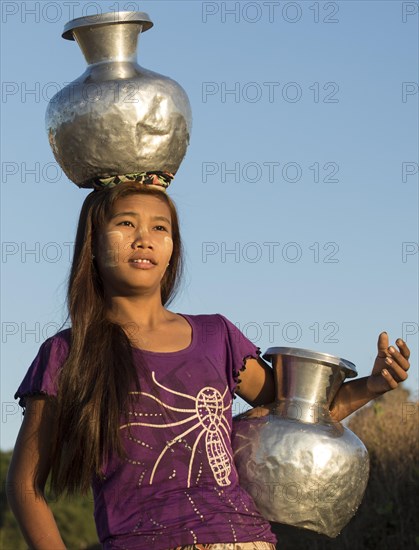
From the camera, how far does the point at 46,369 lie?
359 cm

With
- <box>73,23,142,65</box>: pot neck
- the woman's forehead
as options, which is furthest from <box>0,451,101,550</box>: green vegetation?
<box>73,23,142,65</box>: pot neck

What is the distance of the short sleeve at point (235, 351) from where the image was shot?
3.88 meters

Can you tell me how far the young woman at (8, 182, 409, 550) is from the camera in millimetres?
3434

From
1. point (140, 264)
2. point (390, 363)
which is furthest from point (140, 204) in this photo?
point (390, 363)

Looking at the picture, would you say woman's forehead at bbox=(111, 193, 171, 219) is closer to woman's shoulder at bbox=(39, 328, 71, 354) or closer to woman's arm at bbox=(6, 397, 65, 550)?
woman's shoulder at bbox=(39, 328, 71, 354)

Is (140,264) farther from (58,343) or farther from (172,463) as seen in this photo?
(172,463)

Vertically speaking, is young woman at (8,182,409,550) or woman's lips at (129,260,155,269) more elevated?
woman's lips at (129,260,155,269)

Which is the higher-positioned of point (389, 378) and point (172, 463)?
point (389, 378)

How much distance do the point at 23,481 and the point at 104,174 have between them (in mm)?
1029

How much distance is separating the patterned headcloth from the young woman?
0.02m

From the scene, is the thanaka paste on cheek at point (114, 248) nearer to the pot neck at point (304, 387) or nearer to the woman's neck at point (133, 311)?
the woman's neck at point (133, 311)

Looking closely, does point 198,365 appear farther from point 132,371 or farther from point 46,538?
point 46,538

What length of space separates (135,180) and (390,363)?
106cm

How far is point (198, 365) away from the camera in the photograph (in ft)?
12.2
